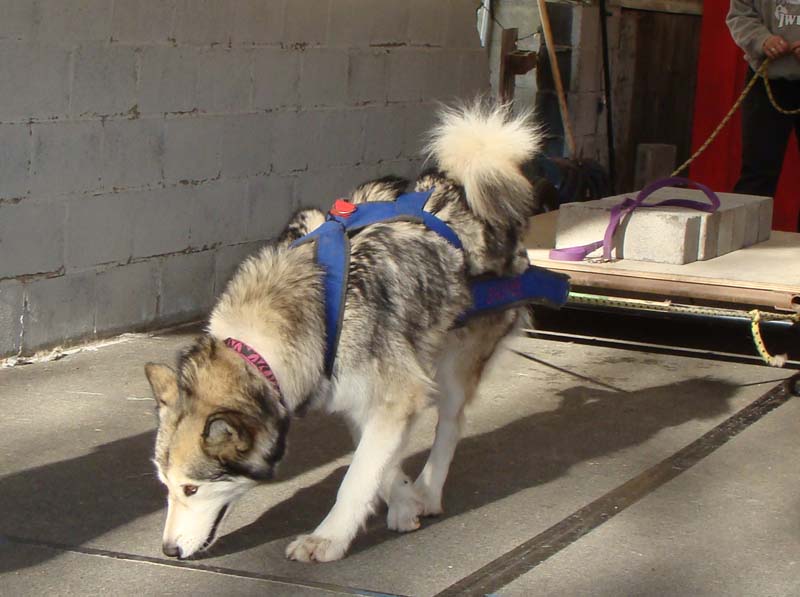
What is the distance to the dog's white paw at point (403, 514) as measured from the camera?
4.31 meters

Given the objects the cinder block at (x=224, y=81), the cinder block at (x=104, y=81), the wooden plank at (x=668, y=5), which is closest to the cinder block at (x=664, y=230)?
the cinder block at (x=224, y=81)

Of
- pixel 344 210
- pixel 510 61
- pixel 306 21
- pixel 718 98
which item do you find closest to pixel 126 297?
pixel 306 21

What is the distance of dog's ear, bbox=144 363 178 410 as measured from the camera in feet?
12.5

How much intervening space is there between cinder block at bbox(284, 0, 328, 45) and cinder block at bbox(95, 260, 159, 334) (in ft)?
5.64

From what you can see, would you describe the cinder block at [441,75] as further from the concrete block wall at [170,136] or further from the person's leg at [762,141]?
the person's leg at [762,141]

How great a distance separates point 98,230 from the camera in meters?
6.49

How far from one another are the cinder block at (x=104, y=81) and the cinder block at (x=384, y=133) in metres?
2.09

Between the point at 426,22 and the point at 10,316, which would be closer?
the point at 10,316

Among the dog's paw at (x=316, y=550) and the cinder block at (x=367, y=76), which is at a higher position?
the cinder block at (x=367, y=76)

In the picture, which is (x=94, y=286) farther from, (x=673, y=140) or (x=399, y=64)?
(x=673, y=140)

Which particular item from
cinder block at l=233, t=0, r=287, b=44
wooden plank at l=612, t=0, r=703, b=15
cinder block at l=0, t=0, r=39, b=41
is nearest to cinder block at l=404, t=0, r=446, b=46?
cinder block at l=233, t=0, r=287, b=44

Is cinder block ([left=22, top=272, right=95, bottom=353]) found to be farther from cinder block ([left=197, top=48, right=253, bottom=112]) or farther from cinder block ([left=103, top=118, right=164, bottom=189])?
cinder block ([left=197, top=48, right=253, bottom=112])

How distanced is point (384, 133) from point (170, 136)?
77.9 inches

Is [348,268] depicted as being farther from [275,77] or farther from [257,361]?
[275,77]
